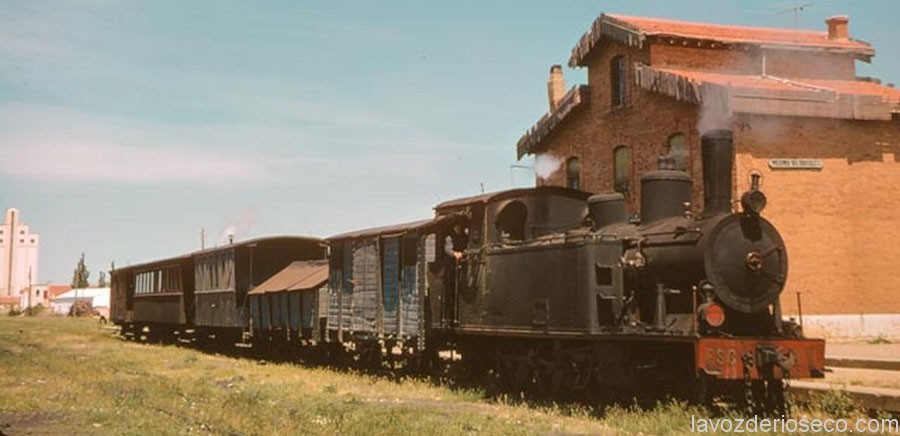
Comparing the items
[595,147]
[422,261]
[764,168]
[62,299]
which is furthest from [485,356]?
[62,299]

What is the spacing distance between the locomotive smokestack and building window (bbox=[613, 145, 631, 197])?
14.3 metres

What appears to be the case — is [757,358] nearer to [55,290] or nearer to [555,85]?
[555,85]

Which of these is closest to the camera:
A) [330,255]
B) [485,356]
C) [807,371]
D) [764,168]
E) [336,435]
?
A: [336,435]

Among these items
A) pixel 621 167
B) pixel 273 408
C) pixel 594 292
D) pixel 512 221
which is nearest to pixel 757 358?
pixel 594 292

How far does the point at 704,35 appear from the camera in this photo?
26.0 m

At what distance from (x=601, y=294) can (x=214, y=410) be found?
536 centimetres

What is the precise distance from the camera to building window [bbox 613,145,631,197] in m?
25.8

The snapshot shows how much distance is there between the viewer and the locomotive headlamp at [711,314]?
10284 mm

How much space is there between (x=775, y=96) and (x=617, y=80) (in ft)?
19.1

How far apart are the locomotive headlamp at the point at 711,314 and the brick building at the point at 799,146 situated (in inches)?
434

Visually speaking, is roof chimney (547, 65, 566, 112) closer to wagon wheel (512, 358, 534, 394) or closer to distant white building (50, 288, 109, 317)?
wagon wheel (512, 358, 534, 394)

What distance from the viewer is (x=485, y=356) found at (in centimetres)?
1518

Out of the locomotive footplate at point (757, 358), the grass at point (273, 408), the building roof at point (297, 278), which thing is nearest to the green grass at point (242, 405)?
the grass at point (273, 408)

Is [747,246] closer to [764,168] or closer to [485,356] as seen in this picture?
[485,356]
